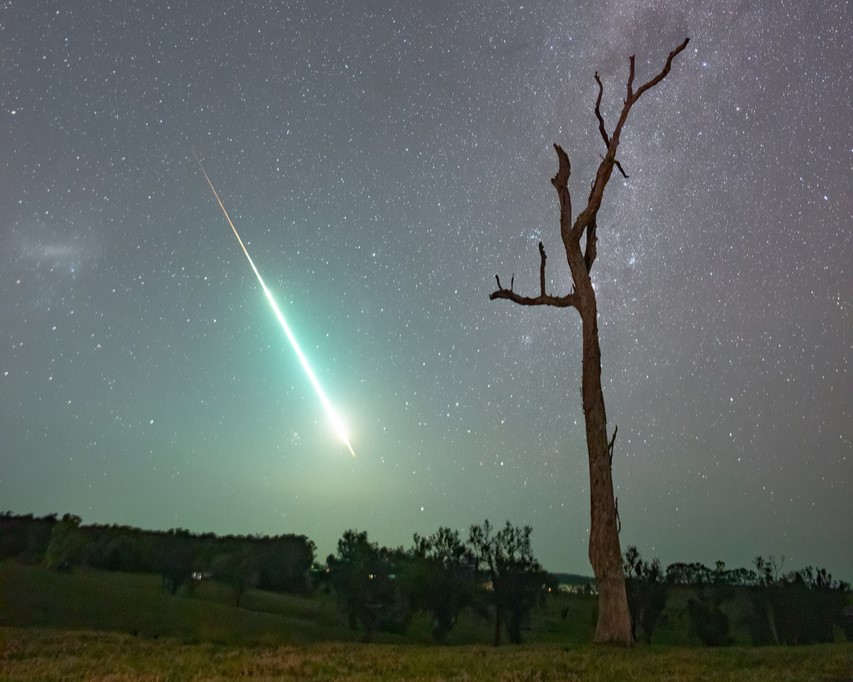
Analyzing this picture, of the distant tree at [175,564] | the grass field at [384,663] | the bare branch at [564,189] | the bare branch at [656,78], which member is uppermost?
the bare branch at [656,78]

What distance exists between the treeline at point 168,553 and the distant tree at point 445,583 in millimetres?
18070

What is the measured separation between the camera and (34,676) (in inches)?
378

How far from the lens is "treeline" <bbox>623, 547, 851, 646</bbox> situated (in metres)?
38.8

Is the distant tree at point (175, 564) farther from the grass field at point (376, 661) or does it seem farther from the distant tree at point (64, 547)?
the grass field at point (376, 661)

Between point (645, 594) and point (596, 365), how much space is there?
24.9 m

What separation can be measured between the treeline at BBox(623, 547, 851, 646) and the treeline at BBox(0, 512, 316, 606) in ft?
95.1

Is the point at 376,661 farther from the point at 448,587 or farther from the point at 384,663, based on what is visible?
the point at 448,587

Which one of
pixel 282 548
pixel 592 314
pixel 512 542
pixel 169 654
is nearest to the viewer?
pixel 169 654

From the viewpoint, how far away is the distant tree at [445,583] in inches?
1645

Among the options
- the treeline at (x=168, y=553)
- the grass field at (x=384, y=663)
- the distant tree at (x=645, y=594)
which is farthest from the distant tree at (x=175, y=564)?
the grass field at (x=384, y=663)

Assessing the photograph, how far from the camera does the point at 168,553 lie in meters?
56.6

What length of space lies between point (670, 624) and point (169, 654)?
119ft

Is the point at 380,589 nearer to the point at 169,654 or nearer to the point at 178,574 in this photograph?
the point at 178,574

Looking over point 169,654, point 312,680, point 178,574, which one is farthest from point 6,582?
point 312,680
